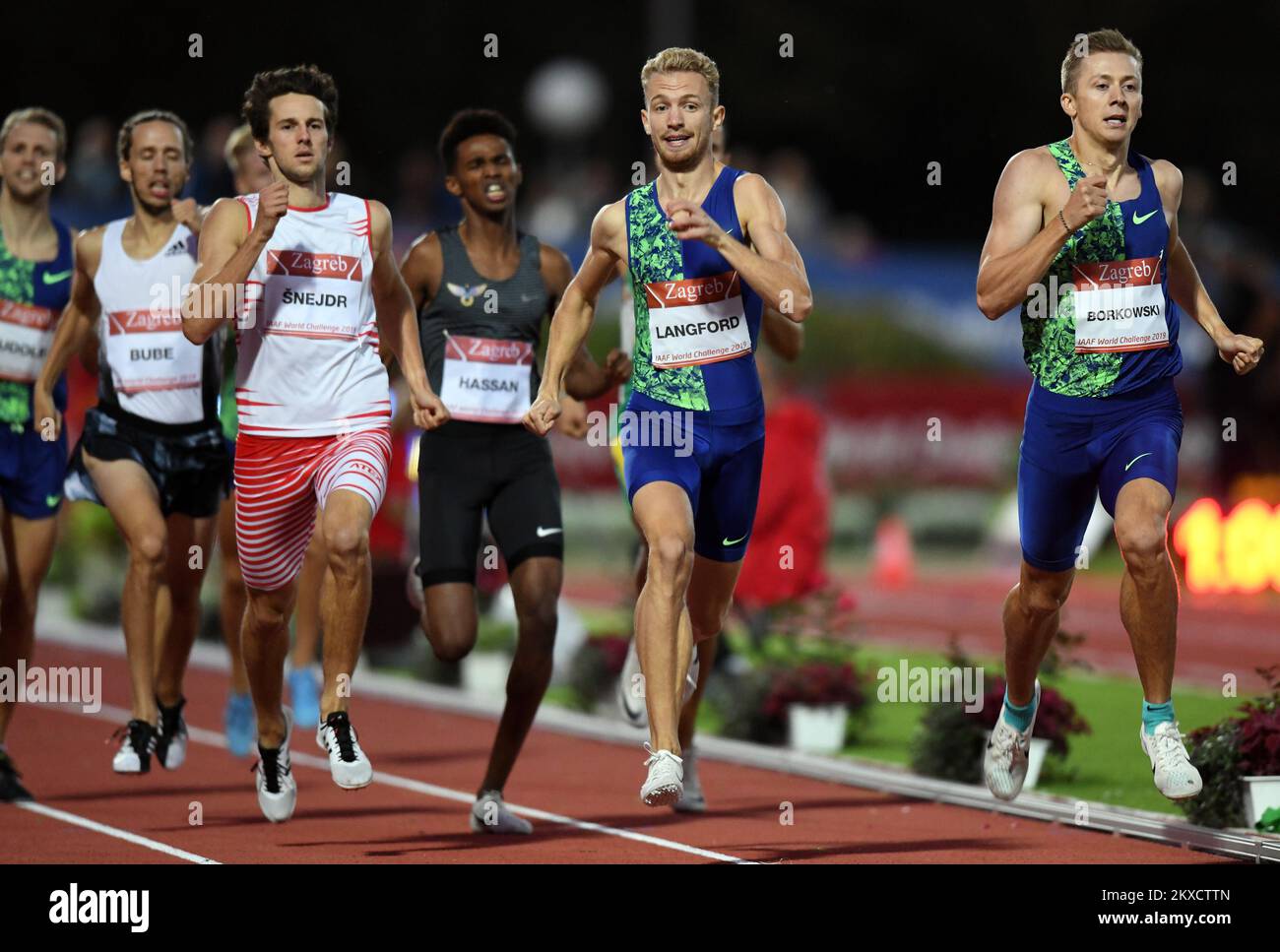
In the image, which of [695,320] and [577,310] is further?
[577,310]

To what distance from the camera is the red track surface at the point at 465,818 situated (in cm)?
889

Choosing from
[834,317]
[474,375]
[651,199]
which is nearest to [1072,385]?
[651,199]

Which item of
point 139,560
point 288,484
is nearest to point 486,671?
point 139,560

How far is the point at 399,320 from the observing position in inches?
359

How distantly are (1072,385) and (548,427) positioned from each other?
198 cm

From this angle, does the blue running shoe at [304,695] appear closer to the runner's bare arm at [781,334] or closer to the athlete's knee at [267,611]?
the athlete's knee at [267,611]

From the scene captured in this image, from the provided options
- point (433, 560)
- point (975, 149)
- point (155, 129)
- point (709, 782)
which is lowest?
point (709, 782)

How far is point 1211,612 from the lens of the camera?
20.8 metres

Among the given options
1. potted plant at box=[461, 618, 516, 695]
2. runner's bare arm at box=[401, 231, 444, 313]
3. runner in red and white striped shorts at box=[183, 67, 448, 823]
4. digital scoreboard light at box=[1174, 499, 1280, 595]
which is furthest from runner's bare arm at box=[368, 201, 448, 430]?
digital scoreboard light at box=[1174, 499, 1280, 595]

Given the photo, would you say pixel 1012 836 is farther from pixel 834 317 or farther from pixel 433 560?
pixel 834 317

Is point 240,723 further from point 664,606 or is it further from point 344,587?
point 664,606

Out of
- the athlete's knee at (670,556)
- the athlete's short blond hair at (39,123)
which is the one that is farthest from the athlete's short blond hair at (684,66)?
the athlete's short blond hair at (39,123)

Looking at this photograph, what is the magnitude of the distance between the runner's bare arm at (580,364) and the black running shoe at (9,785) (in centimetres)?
320

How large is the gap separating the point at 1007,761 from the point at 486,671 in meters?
6.97
